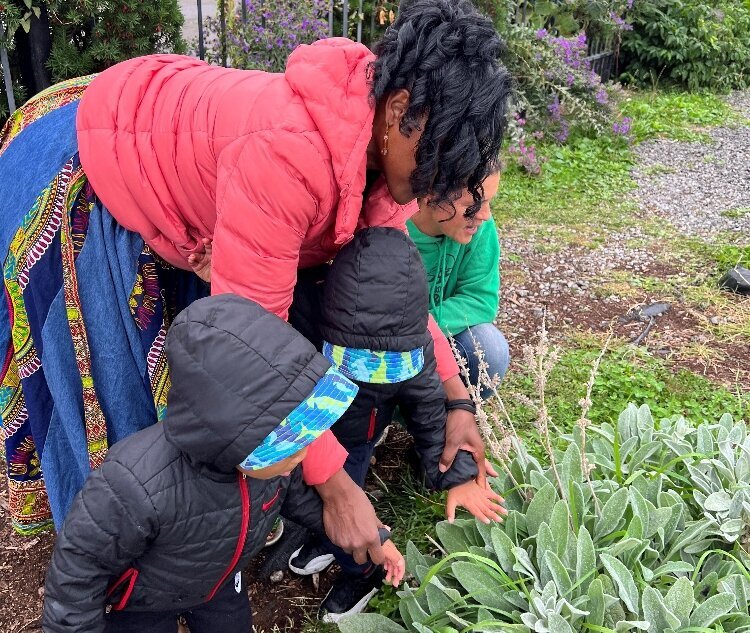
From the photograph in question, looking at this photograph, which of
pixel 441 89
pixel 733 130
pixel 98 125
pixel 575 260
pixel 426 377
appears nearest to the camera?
pixel 441 89

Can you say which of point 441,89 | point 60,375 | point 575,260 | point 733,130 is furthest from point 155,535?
point 733,130

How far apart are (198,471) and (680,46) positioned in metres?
7.58

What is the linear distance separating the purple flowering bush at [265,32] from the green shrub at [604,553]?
9.71 ft

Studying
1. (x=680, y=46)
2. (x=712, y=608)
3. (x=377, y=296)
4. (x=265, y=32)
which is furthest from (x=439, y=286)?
(x=680, y=46)

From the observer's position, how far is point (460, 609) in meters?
1.80

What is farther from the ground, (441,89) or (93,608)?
(441,89)

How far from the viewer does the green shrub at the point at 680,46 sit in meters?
7.56

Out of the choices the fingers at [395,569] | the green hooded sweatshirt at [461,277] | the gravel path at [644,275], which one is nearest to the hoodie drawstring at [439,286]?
the green hooded sweatshirt at [461,277]

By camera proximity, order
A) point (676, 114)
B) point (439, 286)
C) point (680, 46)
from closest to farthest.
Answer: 1. point (439, 286)
2. point (676, 114)
3. point (680, 46)

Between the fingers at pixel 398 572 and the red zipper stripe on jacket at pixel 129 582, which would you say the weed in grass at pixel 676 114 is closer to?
the fingers at pixel 398 572

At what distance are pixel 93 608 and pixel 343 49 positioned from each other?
1237 millimetres

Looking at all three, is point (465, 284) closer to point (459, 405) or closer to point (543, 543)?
point (459, 405)

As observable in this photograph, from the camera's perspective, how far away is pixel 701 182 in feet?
18.7

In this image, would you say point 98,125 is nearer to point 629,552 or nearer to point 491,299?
point 491,299
